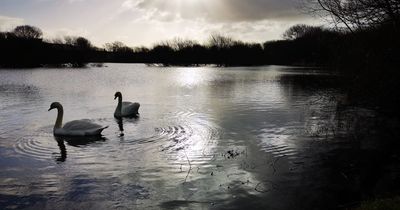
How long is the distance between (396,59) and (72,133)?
33.5ft

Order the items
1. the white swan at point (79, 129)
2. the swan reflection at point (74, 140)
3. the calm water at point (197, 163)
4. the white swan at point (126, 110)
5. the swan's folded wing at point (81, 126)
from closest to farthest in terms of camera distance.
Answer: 1. the calm water at point (197, 163)
2. the swan reflection at point (74, 140)
3. the white swan at point (79, 129)
4. the swan's folded wing at point (81, 126)
5. the white swan at point (126, 110)

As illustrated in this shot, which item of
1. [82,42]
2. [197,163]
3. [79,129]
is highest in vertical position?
[82,42]

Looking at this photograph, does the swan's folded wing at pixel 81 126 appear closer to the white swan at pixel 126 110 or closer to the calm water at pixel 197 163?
the calm water at pixel 197 163

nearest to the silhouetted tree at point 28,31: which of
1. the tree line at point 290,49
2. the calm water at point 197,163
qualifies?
the tree line at point 290,49

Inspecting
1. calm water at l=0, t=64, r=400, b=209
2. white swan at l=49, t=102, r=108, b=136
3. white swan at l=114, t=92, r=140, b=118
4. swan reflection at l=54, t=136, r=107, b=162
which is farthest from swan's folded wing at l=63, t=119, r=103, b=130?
white swan at l=114, t=92, r=140, b=118

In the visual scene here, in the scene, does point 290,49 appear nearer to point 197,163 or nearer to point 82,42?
point 82,42

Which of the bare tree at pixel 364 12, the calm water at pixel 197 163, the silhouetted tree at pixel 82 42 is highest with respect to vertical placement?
the silhouetted tree at pixel 82 42

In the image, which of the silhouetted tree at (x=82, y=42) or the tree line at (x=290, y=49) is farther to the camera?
the silhouetted tree at (x=82, y=42)

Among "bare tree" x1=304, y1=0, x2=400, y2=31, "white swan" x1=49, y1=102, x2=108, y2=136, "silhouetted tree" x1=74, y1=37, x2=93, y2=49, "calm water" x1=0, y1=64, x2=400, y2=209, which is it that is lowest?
"calm water" x1=0, y1=64, x2=400, y2=209

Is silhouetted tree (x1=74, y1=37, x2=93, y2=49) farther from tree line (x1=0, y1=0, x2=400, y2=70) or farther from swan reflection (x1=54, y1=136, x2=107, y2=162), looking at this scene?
swan reflection (x1=54, y1=136, x2=107, y2=162)

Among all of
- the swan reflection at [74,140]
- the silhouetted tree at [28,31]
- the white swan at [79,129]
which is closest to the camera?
the swan reflection at [74,140]

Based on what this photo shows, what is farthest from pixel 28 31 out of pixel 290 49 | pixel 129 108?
pixel 129 108

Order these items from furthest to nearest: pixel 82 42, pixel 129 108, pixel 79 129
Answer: pixel 82 42, pixel 129 108, pixel 79 129

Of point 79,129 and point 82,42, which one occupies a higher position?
point 82,42
